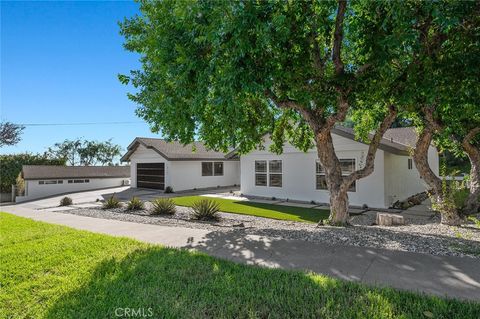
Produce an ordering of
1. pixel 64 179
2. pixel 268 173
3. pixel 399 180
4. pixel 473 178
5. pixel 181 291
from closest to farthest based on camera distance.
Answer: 1. pixel 181 291
2. pixel 473 178
3. pixel 399 180
4. pixel 268 173
5. pixel 64 179

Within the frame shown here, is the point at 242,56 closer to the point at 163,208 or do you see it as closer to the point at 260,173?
the point at 163,208

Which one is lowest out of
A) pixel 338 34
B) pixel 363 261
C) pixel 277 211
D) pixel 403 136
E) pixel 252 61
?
pixel 277 211

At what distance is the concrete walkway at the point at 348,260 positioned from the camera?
366cm

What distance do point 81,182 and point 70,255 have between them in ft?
71.7

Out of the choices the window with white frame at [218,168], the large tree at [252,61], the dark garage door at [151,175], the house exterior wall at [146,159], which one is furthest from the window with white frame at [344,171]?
the dark garage door at [151,175]

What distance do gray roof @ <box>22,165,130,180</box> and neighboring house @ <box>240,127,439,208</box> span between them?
635 inches

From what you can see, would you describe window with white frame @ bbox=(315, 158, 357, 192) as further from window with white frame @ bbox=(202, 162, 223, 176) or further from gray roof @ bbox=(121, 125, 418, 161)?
window with white frame @ bbox=(202, 162, 223, 176)

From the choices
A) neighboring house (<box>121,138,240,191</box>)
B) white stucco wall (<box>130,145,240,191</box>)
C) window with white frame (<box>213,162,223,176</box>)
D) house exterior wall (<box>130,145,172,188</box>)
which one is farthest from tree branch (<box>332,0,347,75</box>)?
window with white frame (<box>213,162,223,176</box>)

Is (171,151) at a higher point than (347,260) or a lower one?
higher

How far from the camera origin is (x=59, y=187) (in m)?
22.5

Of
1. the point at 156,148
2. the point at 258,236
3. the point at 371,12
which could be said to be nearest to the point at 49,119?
the point at 156,148

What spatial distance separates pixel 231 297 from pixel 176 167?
60.2 feet

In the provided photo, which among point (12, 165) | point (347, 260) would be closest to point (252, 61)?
point (347, 260)

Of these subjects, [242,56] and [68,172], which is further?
[68,172]
